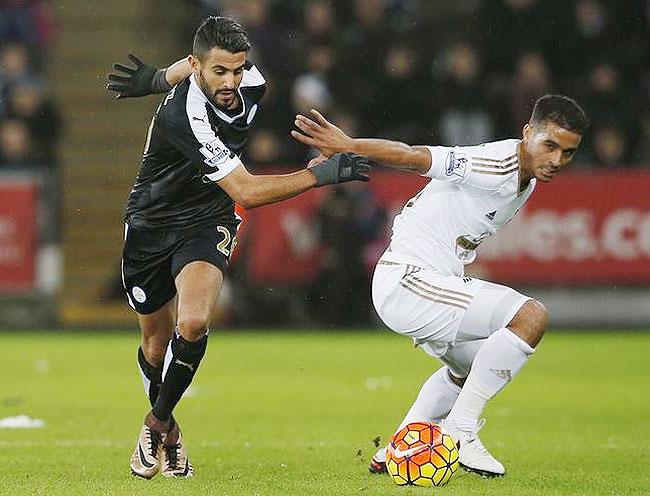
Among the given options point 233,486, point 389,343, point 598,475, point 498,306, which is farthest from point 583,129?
point 389,343

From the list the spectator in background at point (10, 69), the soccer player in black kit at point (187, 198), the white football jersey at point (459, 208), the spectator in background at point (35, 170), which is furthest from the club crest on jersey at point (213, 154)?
→ the spectator in background at point (10, 69)

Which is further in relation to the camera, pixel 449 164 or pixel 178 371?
pixel 178 371

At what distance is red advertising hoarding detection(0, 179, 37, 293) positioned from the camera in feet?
54.5

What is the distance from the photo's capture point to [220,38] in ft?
23.6

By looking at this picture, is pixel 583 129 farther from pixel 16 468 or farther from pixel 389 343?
pixel 389 343

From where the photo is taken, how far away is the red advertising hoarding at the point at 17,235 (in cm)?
1661

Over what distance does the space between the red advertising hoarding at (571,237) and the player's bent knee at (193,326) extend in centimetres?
948

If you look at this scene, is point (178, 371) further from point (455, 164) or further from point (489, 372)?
point (455, 164)

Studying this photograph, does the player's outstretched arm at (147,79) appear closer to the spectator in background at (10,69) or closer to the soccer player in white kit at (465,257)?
the soccer player in white kit at (465,257)

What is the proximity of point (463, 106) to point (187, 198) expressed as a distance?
9860 millimetres

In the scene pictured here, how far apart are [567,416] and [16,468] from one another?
173 inches

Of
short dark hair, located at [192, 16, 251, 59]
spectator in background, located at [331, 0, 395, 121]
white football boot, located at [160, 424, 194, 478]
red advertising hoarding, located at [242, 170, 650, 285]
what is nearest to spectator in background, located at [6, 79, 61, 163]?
red advertising hoarding, located at [242, 170, 650, 285]

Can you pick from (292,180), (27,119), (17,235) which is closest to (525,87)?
(27,119)

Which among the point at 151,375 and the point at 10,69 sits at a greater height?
the point at 10,69
